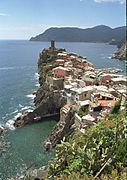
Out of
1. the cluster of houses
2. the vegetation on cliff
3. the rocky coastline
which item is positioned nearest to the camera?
the vegetation on cliff

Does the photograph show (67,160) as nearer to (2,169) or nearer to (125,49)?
(2,169)

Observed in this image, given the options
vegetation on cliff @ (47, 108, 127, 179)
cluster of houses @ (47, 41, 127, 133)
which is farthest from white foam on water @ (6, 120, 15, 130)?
vegetation on cliff @ (47, 108, 127, 179)

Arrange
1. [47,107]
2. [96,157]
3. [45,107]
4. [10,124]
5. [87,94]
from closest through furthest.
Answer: [96,157] < [87,94] < [10,124] < [45,107] < [47,107]

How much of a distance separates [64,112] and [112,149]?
60.7ft

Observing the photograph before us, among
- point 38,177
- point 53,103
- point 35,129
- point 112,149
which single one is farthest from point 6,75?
point 112,149

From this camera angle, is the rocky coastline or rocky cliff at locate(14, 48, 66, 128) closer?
the rocky coastline

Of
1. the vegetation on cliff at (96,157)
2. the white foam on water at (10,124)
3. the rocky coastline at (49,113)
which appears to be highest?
the vegetation on cliff at (96,157)

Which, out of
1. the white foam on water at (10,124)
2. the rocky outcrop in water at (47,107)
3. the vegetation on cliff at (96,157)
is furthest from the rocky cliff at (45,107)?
the vegetation on cliff at (96,157)

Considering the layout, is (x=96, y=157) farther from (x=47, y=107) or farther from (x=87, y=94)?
(x=47, y=107)

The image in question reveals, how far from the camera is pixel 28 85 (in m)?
53.6

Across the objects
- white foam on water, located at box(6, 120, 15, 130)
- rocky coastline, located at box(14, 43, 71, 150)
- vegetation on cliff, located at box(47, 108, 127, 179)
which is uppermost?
vegetation on cliff, located at box(47, 108, 127, 179)

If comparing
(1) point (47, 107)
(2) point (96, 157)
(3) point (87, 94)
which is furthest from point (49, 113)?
(2) point (96, 157)

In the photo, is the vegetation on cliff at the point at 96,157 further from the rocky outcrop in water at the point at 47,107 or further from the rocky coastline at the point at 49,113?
the rocky outcrop in water at the point at 47,107

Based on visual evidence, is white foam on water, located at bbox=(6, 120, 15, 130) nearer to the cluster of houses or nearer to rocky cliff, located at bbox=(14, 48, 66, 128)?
rocky cliff, located at bbox=(14, 48, 66, 128)
